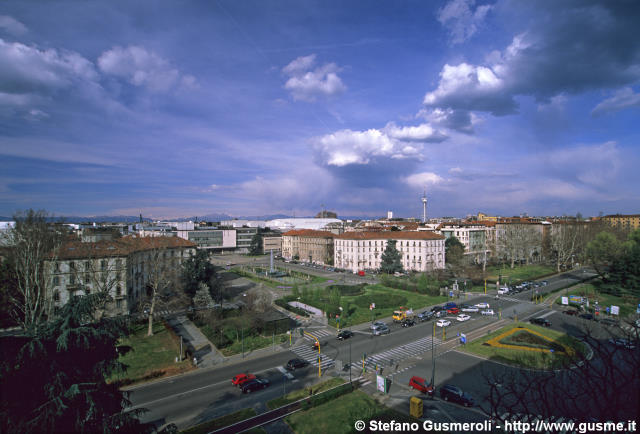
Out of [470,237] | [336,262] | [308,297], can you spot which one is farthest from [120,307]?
[470,237]

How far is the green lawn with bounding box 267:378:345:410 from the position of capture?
25.0 m

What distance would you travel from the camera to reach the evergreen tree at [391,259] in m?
85.8

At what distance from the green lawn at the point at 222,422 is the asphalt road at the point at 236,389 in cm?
A: 96

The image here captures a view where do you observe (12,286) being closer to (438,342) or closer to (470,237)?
(438,342)

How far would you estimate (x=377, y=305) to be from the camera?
54.4 m

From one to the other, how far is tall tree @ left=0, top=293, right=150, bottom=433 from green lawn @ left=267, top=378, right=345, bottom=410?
46.9 ft

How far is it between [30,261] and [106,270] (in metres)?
9.68

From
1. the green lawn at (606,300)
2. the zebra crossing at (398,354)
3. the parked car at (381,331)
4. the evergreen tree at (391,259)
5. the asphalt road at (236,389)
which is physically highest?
the evergreen tree at (391,259)

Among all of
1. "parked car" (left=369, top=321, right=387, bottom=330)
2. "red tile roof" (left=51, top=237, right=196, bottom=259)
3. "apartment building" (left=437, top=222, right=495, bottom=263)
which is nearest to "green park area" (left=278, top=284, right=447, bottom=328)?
"parked car" (left=369, top=321, right=387, bottom=330)

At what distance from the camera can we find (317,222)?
651 feet

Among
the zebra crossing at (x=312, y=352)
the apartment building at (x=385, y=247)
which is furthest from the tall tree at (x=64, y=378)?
the apartment building at (x=385, y=247)

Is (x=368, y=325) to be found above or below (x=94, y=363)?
below

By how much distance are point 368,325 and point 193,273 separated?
28166 mm

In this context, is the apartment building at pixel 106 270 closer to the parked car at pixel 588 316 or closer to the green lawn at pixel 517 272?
the parked car at pixel 588 316
